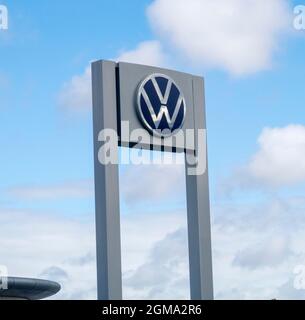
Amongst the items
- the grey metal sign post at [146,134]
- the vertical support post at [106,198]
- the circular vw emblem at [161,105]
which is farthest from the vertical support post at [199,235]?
the vertical support post at [106,198]

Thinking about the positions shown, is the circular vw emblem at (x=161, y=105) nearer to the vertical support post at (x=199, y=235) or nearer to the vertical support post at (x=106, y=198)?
the vertical support post at (x=106, y=198)

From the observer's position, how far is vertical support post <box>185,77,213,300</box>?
2166 cm

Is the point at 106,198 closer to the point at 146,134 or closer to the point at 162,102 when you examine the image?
the point at 146,134

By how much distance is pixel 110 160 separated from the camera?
64.2 feet

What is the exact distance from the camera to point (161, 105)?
21.0 metres

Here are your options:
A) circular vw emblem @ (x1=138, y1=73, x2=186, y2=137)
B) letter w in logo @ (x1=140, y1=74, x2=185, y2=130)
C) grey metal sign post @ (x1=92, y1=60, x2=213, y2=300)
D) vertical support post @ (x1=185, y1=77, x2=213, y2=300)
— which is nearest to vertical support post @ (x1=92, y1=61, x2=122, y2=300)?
grey metal sign post @ (x1=92, y1=60, x2=213, y2=300)

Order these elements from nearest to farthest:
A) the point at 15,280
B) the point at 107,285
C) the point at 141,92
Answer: the point at 107,285
the point at 141,92
the point at 15,280

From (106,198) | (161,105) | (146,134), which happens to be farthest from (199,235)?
(161,105)

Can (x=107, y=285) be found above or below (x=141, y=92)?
below
